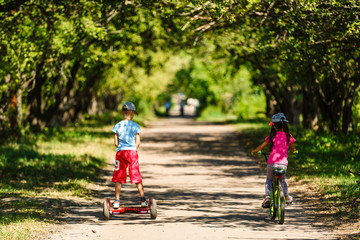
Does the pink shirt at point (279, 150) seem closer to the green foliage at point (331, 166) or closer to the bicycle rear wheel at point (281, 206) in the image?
the bicycle rear wheel at point (281, 206)

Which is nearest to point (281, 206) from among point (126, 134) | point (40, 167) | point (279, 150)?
point (279, 150)

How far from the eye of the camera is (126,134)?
8500mm

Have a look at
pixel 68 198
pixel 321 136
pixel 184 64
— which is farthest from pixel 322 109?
pixel 184 64

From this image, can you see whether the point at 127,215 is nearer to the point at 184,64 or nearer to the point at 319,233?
the point at 319,233

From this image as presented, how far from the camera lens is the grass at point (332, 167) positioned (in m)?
9.12

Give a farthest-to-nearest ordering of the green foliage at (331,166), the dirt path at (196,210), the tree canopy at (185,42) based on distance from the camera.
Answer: the tree canopy at (185,42), the green foliage at (331,166), the dirt path at (196,210)

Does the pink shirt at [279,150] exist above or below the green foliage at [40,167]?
above

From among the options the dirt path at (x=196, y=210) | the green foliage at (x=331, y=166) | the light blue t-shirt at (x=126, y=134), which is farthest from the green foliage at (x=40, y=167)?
the green foliage at (x=331, y=166)

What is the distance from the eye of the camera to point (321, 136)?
60.9 ft

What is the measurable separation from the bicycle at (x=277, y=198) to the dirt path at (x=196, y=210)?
160 millimetres

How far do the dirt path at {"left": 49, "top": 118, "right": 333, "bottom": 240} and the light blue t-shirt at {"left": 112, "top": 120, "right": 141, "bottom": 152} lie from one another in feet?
3.59

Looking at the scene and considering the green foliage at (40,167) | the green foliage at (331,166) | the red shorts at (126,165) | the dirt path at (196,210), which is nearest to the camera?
the dirt path at (196,210)

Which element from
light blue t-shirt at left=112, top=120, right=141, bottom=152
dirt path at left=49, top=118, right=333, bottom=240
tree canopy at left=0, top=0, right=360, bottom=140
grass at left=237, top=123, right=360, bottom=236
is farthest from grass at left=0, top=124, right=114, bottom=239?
grass at left=237, top=123, right=360, bottom=236

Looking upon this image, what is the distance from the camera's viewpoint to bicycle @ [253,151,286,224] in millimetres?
7961
